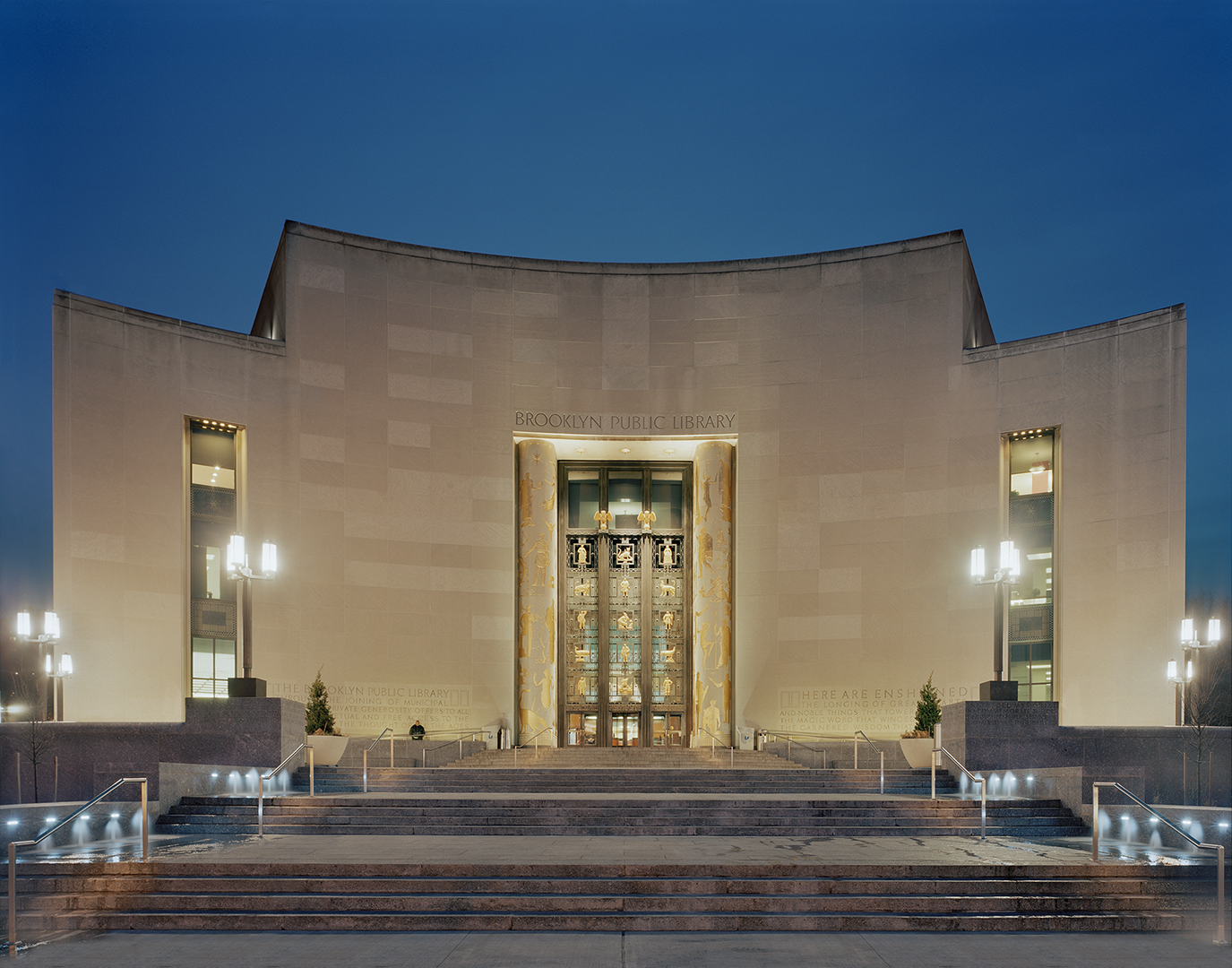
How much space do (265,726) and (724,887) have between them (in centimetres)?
960

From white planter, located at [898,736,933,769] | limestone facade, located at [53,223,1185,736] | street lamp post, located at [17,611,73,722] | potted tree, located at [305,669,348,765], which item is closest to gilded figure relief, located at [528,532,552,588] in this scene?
limestone facade, located at [53,223,1185,736]

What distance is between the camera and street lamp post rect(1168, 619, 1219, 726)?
19.8 metres

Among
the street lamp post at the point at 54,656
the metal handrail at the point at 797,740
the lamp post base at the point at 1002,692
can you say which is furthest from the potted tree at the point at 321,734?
the lamp post base at the point at 1002,692

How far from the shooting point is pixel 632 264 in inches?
1024

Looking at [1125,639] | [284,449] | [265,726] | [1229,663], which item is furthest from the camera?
[1229,663]

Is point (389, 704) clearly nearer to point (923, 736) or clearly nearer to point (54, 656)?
point (54, 656)

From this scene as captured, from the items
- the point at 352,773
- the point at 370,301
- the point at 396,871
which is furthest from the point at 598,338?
the point at 396,871

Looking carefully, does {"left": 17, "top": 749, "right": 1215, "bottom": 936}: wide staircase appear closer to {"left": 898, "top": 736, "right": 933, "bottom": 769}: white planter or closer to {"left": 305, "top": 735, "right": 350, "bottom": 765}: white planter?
{"left": 898, "top": 736, "right": 933, "bottom": 769}: white planter

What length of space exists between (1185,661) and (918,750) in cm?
704

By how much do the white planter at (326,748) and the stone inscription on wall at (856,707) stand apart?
11.2m

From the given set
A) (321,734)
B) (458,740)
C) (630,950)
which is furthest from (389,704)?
(630,950)

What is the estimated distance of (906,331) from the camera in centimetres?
2572

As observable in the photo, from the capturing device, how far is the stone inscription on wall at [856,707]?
24.1m

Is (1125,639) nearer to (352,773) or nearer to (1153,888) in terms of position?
(1153,888)
